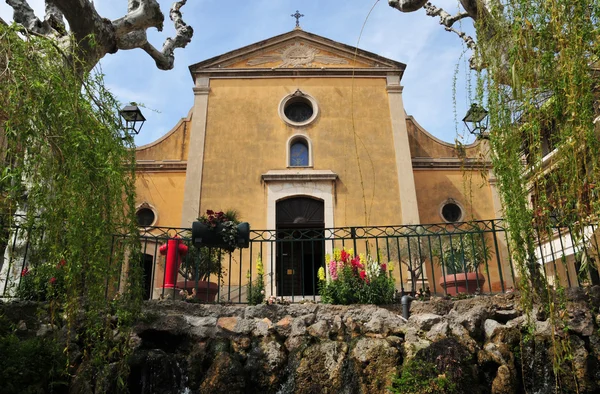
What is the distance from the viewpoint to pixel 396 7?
6832 mm

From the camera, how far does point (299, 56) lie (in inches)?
674

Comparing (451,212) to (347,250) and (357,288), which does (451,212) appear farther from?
(357,288)

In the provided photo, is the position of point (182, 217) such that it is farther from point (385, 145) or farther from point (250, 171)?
point (385, 145)

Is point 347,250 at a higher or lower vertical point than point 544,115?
higher

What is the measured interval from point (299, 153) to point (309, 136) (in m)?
0.62

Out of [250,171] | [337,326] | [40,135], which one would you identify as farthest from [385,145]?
[40,135]

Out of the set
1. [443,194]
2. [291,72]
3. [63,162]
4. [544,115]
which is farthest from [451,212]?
[63,162]

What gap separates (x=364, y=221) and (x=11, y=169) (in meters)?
11.8

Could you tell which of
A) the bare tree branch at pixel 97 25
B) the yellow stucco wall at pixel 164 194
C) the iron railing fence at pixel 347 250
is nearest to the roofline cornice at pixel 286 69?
the yellow stucco wall at pixel 164 194

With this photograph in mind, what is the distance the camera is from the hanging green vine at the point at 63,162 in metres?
3.43

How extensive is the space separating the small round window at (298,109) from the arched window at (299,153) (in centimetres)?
58

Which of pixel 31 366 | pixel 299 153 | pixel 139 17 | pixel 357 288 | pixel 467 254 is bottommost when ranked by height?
pixel 31 366

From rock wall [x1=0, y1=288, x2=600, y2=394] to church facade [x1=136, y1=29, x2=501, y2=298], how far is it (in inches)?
339

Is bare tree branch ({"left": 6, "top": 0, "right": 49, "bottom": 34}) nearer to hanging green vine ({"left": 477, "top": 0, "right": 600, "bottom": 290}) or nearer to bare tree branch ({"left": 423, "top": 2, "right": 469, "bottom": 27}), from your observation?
bare tree branch ({"left": 423, "top": 2, "right": 469, "bottom": 27})
